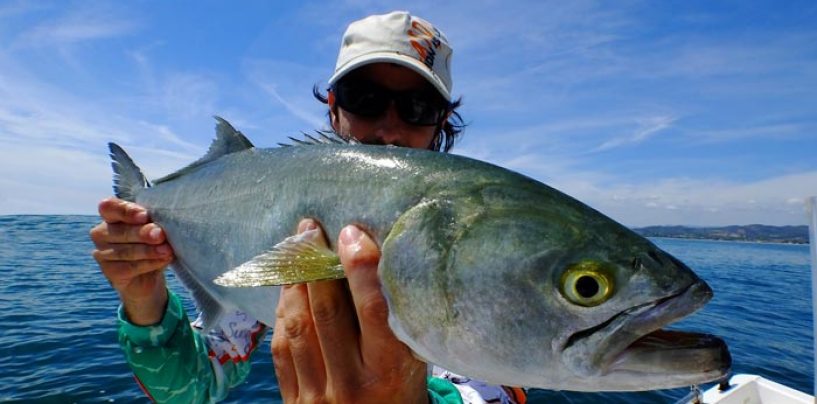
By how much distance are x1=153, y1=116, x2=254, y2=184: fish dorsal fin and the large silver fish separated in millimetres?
885

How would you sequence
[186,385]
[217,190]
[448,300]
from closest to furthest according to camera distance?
[448,300]
[217,190]
[186,385]

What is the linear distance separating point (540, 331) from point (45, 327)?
13.1 metres

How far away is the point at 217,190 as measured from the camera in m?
2.98

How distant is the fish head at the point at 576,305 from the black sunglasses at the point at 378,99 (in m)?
2.32

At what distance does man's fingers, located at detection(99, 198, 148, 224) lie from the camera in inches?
121

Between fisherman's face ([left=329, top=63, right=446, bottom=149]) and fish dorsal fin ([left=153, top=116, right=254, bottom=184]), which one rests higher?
fisherman's face ([left=329, top=63, right=446, bottom=149])

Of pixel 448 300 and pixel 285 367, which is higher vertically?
pixel 448 300

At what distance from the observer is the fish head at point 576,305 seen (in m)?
1.47

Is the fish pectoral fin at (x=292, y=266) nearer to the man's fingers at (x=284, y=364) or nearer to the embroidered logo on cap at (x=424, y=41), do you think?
the man's fingers at (x=284, y=364)

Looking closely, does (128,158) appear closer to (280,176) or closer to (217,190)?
(217,190)

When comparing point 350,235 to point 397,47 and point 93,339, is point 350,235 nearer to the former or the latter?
point 397,47

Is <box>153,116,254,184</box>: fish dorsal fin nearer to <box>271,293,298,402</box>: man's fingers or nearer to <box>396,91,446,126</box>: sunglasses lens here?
<box>396,91,446,126</box>: sunglasses lens

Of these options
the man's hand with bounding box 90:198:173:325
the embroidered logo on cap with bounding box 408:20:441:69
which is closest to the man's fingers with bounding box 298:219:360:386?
the man's hand with bounding box 90:198:173:325

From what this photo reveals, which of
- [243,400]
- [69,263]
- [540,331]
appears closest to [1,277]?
[69,263]
